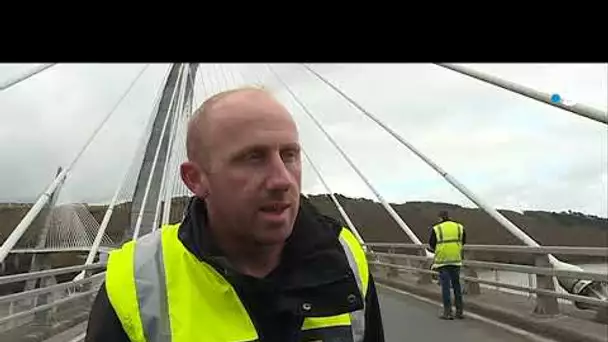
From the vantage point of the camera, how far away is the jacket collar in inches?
64.0

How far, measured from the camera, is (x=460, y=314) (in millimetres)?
12195

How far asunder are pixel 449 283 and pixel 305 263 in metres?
11.0

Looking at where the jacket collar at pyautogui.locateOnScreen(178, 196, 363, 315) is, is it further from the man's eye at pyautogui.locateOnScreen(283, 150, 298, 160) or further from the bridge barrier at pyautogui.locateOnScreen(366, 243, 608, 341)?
the bridge barrier at pyautogui.locateOnScreen(366, 243, 608, 341)

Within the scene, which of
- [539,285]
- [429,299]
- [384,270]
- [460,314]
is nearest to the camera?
[539,285]

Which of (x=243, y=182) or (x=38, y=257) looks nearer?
(x=243, y=182)

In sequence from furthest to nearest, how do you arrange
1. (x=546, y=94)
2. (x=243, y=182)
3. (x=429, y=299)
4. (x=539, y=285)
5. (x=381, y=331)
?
(x=429, y=299) < (x=539, y=285) < (x=546, y=94) < (x=381, y=331) < (x=243, y=182)

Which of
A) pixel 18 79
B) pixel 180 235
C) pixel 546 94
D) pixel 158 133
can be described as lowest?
pixel 180 235

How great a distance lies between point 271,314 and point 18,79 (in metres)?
10.7

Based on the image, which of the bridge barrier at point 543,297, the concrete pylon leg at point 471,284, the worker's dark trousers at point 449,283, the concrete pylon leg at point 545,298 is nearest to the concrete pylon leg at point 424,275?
the bridge barrier at point 543,297

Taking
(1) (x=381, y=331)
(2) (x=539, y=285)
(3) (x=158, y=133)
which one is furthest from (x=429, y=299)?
(3) (x=158, y=133)

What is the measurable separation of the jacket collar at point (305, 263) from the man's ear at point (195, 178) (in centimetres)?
5

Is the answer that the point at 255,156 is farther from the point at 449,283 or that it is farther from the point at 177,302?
→ the point at 449,283

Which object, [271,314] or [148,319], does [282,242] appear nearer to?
[271,314]

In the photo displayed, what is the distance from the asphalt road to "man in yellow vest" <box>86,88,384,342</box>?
8.20 m
